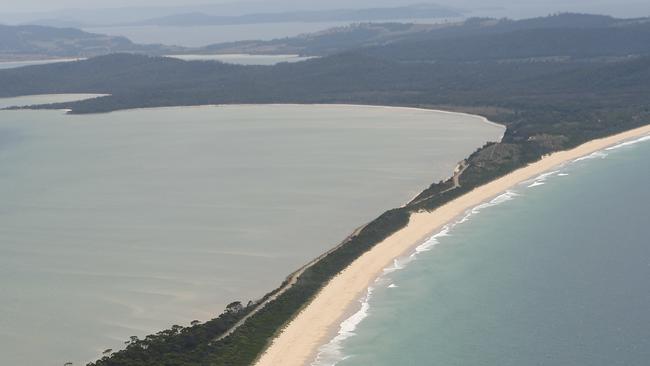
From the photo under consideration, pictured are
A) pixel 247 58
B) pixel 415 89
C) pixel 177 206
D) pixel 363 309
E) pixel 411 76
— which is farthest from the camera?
pixel 247 58

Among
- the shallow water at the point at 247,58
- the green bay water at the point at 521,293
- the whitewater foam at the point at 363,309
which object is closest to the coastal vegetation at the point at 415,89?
the whitewater foam at the point at 363,309

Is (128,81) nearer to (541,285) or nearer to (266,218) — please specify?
(266,218)

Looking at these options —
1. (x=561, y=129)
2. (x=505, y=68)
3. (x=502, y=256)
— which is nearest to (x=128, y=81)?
(x=505, y=68)

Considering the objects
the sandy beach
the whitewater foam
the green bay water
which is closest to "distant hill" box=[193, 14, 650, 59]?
the sandy beach

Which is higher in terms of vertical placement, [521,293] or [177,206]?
[177,206]

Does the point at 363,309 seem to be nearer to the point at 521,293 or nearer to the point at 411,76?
the point at 521,293

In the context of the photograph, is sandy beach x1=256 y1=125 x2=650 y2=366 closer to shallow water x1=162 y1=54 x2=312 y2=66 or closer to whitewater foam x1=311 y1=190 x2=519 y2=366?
whitewater foam x1=311 y1=190 x2=519 y2=366

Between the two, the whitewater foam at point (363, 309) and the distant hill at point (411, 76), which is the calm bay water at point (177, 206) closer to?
the whitewater foam at point (363, 309)

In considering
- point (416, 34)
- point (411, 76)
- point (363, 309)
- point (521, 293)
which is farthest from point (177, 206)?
point (416, 34)

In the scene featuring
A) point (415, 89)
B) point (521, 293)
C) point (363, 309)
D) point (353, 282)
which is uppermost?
point (415, 89)
